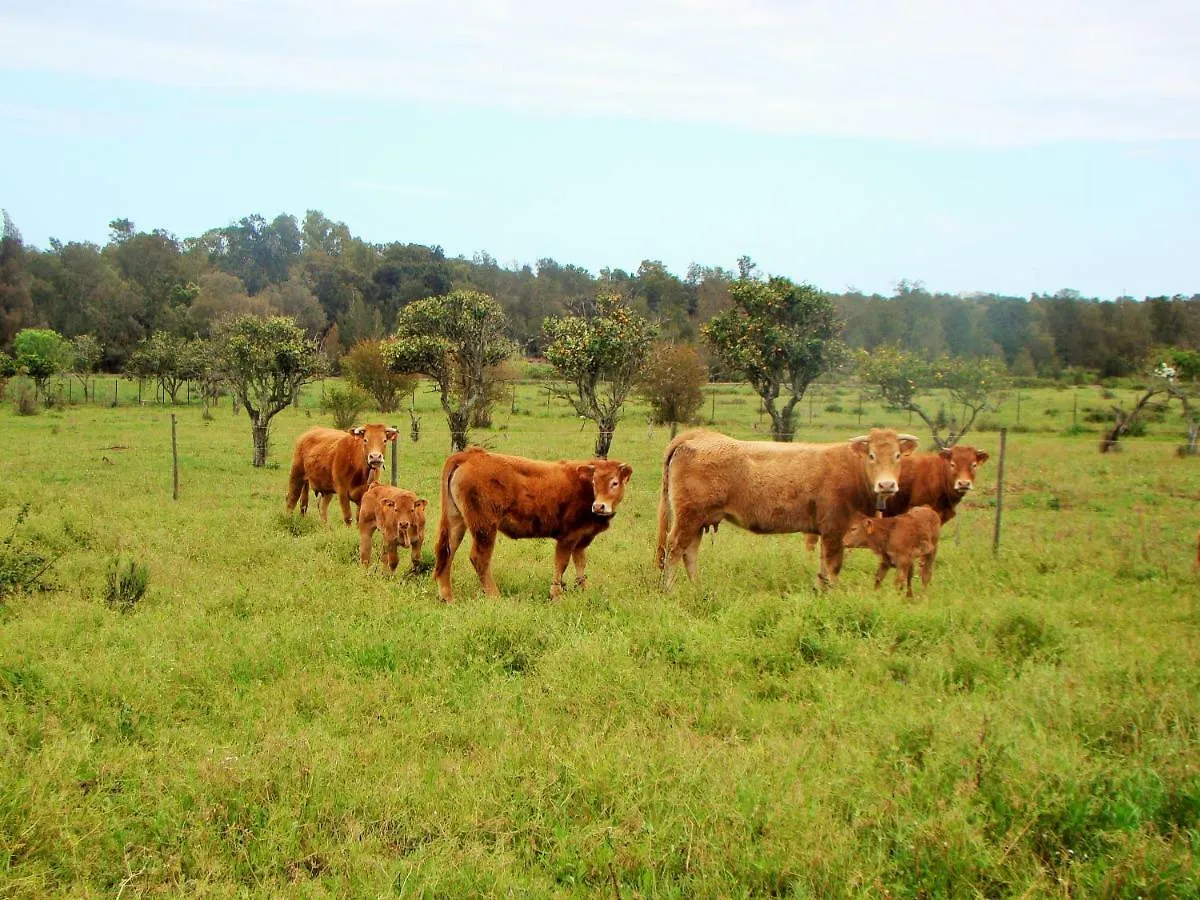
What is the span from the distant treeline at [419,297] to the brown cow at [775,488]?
4003 centimetres

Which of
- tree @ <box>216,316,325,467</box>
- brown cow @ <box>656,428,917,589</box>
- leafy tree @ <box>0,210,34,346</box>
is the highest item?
leafy tree @ <box>0,210,34,346</box>

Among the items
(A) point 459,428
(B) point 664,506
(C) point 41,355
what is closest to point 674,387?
(A) point 459,428

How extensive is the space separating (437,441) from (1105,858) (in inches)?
1002

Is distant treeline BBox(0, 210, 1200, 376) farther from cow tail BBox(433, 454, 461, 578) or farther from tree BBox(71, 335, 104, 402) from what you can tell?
cow tail BBox(433, 454, 461, 578)

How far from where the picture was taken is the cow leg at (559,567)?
30.5 feet

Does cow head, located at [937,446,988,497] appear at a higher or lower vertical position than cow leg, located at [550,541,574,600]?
higher

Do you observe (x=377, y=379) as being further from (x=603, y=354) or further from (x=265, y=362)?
(x=603, y=354)

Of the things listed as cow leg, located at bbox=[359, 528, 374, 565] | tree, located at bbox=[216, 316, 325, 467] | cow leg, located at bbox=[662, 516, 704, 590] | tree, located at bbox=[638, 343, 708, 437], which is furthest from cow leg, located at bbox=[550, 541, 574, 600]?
tree, located at bbox=[638, 343, 708, 437]

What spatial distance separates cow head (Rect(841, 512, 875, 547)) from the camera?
382 inches

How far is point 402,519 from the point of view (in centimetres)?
991

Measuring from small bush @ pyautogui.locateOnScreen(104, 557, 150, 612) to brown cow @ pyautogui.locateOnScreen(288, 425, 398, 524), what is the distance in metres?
4.21

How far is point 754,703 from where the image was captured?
6.19 m

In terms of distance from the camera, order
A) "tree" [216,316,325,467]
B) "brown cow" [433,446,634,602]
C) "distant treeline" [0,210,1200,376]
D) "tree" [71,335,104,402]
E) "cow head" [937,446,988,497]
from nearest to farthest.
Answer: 1. "brown cow" [433,446,634,602]
2. "cow head" [937,446,988,497]
3. "tree" [216,316,325,467]
4. "tree" [71,335,104,402]
5. "distant treeline" [0,210,1200,376]

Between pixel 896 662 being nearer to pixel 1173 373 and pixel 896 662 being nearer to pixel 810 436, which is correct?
pixel 810 436
